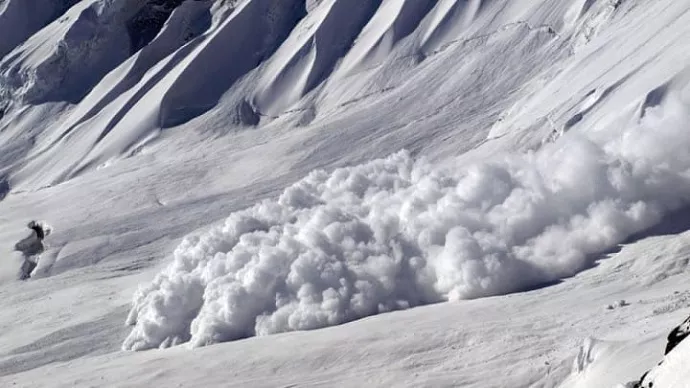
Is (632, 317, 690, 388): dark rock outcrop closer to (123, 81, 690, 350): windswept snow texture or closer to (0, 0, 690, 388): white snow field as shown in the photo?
(0, 0, 690, 388): white snow field

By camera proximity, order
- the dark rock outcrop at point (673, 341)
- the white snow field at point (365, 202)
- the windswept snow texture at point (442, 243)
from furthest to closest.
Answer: the windswept snow texture at point (442, 243) → the white snow field at point (365, 202) → the dark rock outcrop at point (673, 341)

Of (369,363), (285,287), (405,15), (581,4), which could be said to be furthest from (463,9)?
(369,363)

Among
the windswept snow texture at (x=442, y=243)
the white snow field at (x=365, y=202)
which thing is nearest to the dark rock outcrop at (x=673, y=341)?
the white snow field at (x=365, y=202)

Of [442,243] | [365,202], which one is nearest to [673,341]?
[442,243]

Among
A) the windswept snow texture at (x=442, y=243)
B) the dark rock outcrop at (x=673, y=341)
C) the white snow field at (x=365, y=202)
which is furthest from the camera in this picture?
the windswept snow texture at (x=442, y=243)

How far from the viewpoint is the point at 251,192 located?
40844 millimetres

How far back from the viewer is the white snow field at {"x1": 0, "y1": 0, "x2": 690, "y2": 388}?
2367 centimetres

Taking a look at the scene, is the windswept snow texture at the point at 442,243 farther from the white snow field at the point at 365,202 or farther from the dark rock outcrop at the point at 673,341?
the dark rock outcrop at the point at 673,341

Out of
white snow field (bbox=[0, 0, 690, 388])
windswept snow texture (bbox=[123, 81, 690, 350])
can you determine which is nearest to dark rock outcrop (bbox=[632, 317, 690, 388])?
white snow field (bbox=[0, 0, 690, 388])

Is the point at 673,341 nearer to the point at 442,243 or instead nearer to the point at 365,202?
the point at 442,243

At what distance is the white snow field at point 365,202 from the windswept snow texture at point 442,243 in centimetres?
8

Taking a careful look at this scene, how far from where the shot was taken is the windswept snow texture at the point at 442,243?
2711 centimetres

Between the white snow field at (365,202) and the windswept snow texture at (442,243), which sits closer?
the white snow field at (365,202)

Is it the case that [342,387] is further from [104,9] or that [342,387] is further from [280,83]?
[104,9]
